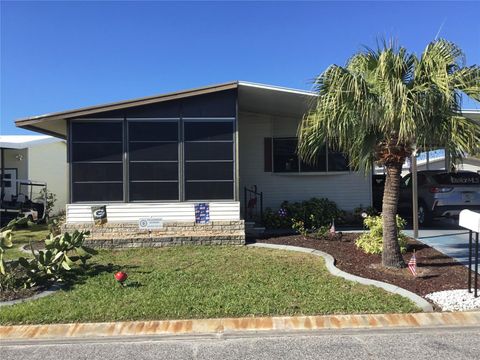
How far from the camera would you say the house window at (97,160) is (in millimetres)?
11062

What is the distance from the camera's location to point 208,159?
11.1 meters

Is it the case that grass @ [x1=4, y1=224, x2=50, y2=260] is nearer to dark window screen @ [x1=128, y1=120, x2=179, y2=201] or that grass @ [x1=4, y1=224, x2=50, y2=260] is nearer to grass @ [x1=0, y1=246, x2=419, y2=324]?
grass @ [x1=0, y1=246, x2=419, y2=324]

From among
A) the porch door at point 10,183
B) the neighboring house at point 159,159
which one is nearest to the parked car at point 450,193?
the neighboring house at point 159,159

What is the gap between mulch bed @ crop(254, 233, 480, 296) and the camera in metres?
6.99

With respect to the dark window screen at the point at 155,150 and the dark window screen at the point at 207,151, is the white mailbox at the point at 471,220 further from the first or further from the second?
the dark window screen at the point at 155,150

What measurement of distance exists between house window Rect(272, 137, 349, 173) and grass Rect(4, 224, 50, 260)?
7.27 meters

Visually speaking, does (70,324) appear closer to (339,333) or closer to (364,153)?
(339,333)

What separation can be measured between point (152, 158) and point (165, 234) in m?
1.85

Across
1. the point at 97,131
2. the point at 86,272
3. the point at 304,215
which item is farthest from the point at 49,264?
the point at 304,215

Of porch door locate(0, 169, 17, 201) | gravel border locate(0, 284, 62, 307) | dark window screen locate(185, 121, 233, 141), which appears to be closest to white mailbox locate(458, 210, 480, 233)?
dark window screen locate(185, 121, 233, 141)

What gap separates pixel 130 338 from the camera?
17.3 ft

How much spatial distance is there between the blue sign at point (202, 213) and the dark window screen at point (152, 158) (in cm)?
58

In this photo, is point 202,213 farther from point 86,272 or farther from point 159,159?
point 86,272

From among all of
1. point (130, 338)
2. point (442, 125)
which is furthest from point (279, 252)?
point (130, 338)
